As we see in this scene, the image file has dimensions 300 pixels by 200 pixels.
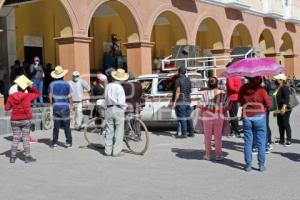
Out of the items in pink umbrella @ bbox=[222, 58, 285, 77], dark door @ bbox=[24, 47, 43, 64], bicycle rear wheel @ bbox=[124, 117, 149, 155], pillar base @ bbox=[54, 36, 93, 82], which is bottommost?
bicycle rear wheel @ bbox=[124, 117, 149, 155]

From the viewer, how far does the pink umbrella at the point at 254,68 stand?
829 cm

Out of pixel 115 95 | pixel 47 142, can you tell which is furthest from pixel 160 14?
pixel 115 95

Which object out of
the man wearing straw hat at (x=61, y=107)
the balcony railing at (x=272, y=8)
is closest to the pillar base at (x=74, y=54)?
the man wearing straw hat at (x=61, y=107)

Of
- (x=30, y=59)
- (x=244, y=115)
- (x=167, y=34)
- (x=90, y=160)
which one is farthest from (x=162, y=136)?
(x=167, y=34)

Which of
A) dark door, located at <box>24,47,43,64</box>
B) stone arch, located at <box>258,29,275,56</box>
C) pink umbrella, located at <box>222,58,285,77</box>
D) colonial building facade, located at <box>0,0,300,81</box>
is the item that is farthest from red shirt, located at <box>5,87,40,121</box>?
stone arch, located at <box>258,29,275,56</box>

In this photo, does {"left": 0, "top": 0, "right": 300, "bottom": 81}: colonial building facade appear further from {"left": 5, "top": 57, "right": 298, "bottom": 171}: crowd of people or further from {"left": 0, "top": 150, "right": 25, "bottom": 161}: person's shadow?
{"left": 0, "top": 150, "right": 25, "bottom": 161}: person's shadow

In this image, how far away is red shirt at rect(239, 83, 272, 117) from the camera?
27.4 ft

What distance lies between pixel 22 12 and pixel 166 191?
16.0 m

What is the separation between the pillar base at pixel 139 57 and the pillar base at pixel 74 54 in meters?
3.01

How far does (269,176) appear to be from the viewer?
26.1 ft

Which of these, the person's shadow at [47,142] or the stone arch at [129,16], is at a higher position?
the stone arch at [129,16]

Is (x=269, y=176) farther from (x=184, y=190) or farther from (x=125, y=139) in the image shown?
(x=125, y=139)

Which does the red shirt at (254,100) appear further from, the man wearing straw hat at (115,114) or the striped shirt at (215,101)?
the man wearing straw hat at (115,114)

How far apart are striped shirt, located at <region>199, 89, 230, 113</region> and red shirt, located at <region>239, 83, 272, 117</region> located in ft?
3.45
